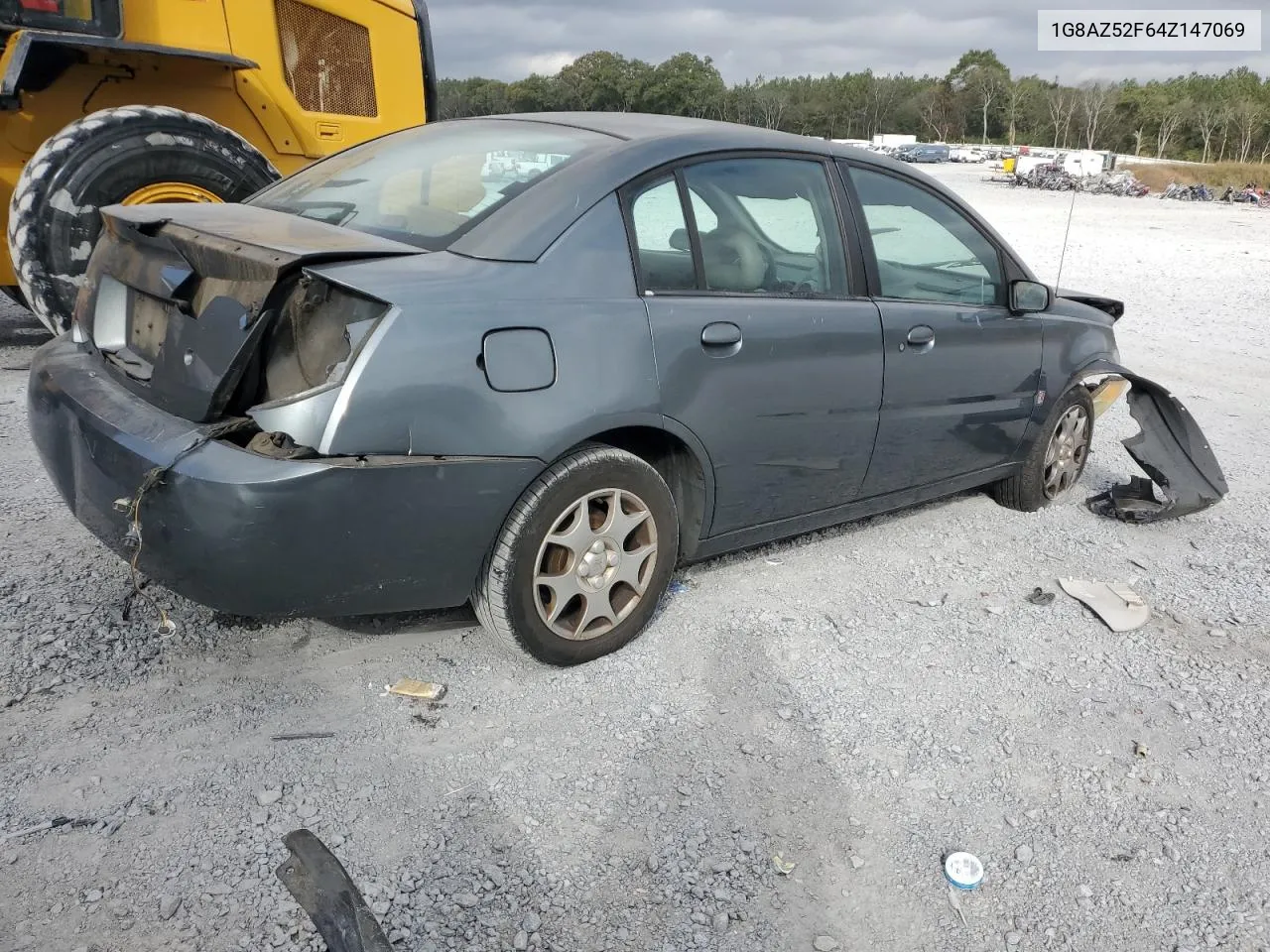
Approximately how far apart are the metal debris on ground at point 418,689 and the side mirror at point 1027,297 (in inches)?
113

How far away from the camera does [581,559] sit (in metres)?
3.07

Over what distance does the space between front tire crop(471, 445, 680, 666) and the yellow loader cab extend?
368 cm

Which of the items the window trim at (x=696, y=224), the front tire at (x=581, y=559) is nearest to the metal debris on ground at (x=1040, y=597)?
the window trim at (x=696, y=224)

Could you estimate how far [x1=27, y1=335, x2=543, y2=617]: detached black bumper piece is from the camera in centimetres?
246

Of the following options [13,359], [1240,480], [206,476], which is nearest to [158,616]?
[206,476]

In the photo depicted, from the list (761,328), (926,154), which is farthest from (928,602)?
(926,154)

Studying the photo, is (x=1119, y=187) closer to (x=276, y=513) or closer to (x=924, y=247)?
(x=924, y=247)

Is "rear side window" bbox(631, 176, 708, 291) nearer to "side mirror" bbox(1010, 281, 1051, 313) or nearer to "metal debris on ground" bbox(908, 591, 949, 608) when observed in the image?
"metal debris on ground" bbox(908, 591, 949, 608)

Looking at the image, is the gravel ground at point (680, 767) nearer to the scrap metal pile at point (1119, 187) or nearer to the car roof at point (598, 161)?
the car roof at point (598, 161)

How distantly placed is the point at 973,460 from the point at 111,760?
3.46 meters

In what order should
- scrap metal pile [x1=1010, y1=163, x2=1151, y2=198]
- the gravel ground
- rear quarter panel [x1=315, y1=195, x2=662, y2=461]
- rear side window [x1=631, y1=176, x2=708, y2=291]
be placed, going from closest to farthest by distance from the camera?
the gravel ground
rear quarter panel [x1=315, y1=195, x2=662, y2=461]
rear side window [x1=631, y1=176, x2=708, y2=291]
scrap metal pile [x1=1010, y1=163, x2=1151, y2=198]

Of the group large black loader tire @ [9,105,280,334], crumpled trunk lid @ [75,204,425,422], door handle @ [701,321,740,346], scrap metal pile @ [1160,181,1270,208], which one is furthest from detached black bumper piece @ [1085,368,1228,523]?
scrap metal pile @ [1160,181,1270,208]

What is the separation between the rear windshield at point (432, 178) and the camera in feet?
10.0

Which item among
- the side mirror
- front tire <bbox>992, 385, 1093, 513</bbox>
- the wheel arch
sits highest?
the side mirror
